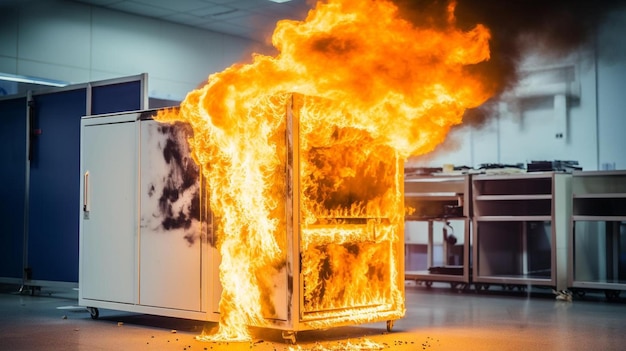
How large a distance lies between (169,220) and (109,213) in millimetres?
775

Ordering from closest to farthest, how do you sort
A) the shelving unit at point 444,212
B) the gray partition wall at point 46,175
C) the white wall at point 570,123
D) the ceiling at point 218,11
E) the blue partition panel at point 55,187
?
the gray partition wall at point 46,175 → the blue partition panel at point 55,187 → the shelving unit at point 444,212 → the white wall at point 570,123 → the ceiling at point 218,11

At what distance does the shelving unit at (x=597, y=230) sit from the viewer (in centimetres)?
867

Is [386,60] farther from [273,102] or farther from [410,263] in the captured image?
[410,263]

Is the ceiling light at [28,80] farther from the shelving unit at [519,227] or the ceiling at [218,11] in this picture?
the shelving unit at [519,227]

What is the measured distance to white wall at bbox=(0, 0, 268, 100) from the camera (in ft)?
37.6

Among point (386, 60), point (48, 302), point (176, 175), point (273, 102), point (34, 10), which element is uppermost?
point (34, 10)

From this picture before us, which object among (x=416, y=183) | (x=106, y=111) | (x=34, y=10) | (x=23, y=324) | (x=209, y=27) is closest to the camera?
(x=23, y=324)

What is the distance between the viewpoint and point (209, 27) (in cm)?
1395

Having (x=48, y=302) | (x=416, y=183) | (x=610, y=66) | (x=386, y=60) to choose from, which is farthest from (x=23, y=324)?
(x=610, y=66)

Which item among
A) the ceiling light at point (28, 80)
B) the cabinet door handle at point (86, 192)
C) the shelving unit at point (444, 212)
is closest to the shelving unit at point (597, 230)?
the shelving unit at point (444, 212)

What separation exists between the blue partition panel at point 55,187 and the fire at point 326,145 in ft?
8.61

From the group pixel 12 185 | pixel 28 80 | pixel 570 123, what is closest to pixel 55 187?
pixel 12 185

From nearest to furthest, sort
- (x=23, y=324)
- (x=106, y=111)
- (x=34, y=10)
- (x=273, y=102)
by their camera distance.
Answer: (x=273, y=102), (x=23, y=324), (x=106, y=111), (x=34, y=10)

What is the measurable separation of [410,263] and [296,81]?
6.33 metres
